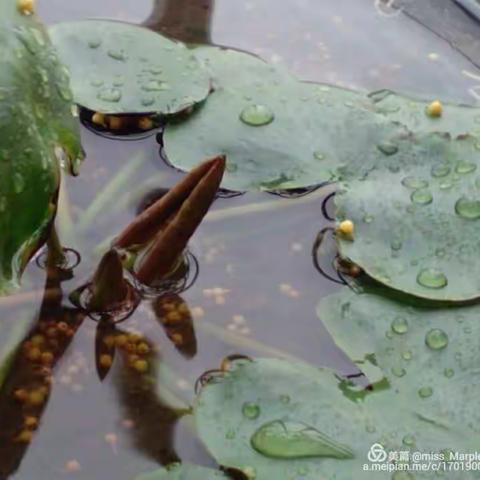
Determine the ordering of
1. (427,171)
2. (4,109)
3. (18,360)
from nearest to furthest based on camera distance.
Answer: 1. (4,109)
2. (18,360)
3. (427,171)

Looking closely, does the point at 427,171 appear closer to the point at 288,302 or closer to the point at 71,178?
the point at 288,302

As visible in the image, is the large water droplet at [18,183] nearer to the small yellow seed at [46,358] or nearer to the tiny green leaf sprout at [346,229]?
the small yellow seed at [46,358]

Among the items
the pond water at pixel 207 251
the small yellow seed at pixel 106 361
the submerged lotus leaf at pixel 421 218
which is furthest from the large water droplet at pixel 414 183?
the small yellow seed at pixel 106 361

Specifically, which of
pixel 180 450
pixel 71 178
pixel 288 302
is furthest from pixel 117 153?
pixel 180 450

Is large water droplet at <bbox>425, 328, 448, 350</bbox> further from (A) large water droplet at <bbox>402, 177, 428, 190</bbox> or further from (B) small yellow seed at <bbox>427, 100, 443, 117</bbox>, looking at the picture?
(B) small yellow seed at <bbox>427, 100, 443, 117</bbox>

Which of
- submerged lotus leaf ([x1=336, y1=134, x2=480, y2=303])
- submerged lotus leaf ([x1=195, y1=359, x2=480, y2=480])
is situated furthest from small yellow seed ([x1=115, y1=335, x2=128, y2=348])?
submerged lotus leaf ([x1=336, y1=134, x2=480, y2=303])

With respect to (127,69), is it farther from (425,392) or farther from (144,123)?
(425,392)
